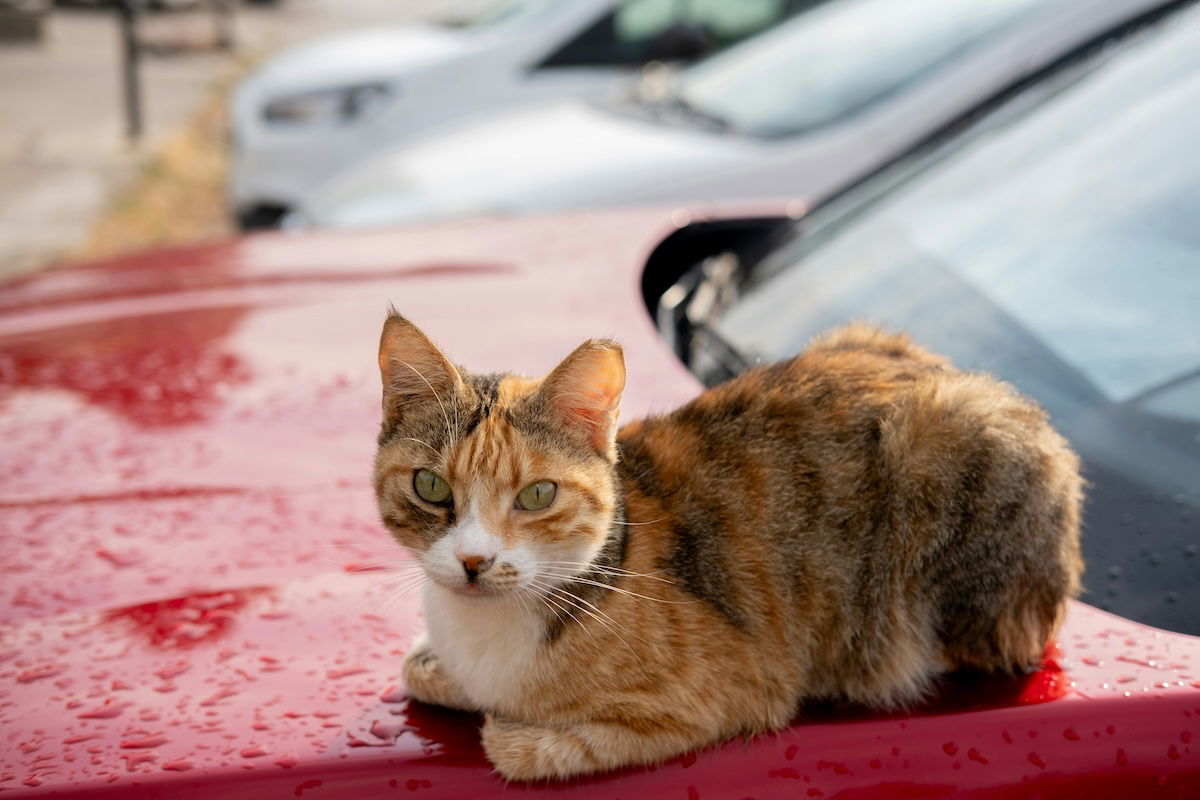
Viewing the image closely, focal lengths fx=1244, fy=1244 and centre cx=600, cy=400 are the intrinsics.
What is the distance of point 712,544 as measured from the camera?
5.48ft

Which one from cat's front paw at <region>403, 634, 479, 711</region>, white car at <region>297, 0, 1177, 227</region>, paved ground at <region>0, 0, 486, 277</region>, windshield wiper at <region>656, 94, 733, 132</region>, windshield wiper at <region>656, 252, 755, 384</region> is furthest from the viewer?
paved ground at <region>0, 0, 486, 277</region>

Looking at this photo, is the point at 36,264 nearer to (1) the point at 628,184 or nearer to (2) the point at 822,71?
(1) the point at 628,184

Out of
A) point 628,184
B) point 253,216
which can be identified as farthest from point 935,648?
point 253,216

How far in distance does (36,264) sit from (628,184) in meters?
4.61

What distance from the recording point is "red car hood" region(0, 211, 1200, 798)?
1.37m

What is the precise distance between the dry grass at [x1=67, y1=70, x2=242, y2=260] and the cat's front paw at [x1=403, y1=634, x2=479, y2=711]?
5607 mm

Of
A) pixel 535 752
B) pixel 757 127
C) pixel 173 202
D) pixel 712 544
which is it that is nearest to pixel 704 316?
pixel 712 544

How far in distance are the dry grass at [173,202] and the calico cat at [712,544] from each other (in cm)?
551

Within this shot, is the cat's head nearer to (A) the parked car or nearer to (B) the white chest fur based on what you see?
(B) the white chest fur

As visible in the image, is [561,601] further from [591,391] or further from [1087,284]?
[1087,284]

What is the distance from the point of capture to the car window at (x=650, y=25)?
703 cm

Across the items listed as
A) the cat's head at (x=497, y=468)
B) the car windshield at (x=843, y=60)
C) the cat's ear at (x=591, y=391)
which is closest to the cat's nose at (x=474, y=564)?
the cat's head at (x=497, y=468)

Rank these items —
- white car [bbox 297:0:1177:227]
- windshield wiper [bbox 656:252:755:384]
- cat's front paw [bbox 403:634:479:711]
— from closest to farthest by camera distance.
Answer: cat's front paw [bbox 403:634:479:711] → windshield wiper [bbox 656:252:755:384] → white car [bbox 297:0:1177:227]

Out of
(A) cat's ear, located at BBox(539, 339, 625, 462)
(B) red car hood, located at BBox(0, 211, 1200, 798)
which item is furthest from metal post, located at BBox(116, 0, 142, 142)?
(A) cat's ear, located at BBox(539, 339, 625, 462)
